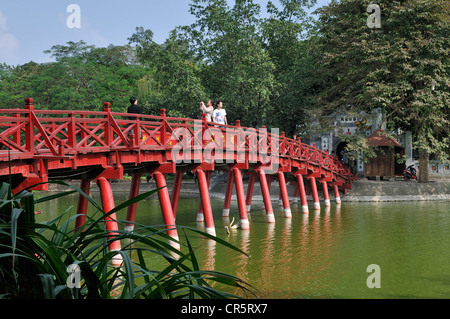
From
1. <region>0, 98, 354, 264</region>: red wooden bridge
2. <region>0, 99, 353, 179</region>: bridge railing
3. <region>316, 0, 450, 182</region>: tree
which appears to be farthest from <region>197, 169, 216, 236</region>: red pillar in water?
<region>316, 0, 450, 182</region>: tree

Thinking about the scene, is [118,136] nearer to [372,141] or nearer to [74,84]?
[372,141]

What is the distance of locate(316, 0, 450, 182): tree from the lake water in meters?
7.16

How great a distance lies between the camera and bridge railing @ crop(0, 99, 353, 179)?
11.0m

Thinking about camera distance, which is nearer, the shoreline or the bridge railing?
the bridge railing

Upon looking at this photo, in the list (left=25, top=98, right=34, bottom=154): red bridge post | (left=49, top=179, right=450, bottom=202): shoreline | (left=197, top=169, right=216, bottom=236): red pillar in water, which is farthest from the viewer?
(left=49, top=179, right=450, bottom=202): shoreline

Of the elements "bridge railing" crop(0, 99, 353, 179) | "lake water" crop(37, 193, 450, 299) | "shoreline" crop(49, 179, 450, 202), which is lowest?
"lake water" crop(37, 193, 450, 299)

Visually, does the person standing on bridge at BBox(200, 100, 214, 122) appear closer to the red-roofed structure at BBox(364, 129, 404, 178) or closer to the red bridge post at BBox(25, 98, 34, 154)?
the red bridge post at BBox(25, 98, 34, 154)

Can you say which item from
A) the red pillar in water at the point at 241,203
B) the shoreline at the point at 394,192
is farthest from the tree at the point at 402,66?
the red pillar in water at the point at 241,203

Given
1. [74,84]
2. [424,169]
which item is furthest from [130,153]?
[74,84]

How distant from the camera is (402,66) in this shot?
3039cm

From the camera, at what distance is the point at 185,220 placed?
912 inches

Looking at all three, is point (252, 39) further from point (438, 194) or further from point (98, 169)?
point (98, 169)

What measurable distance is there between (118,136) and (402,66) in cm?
2159
